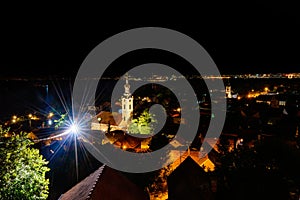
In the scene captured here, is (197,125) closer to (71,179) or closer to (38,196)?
(71,179)

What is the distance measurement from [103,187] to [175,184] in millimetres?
4568

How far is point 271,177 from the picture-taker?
714cm

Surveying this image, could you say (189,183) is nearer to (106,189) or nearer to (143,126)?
(106,189)

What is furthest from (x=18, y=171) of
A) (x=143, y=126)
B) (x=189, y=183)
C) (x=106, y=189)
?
(x=143, y=126)

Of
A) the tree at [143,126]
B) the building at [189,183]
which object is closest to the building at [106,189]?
the building at [189,183]

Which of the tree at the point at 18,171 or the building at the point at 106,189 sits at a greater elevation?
the tree at the point at 18,171

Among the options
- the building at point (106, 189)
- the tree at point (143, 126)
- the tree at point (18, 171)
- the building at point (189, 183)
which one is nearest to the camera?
the tree at point (18, 171)

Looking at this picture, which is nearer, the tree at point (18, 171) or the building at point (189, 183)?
the tree at point (18, 171)

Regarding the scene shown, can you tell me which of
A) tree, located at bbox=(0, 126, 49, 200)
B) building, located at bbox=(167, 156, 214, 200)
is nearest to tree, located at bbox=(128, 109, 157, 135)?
building, located at bbox=(167, 156, 214, 200)

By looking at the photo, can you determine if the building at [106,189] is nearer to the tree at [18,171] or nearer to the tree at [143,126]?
the tree at [18,171]

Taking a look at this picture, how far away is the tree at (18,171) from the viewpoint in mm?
5172

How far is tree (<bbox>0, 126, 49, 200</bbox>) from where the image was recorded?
517cm

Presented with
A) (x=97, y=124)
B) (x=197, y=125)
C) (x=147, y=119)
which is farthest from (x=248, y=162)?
(x=97, y=124)

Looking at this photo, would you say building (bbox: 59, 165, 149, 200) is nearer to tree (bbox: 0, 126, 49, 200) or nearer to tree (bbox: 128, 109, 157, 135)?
tree (bbox: 0, 126, 49, 200)
